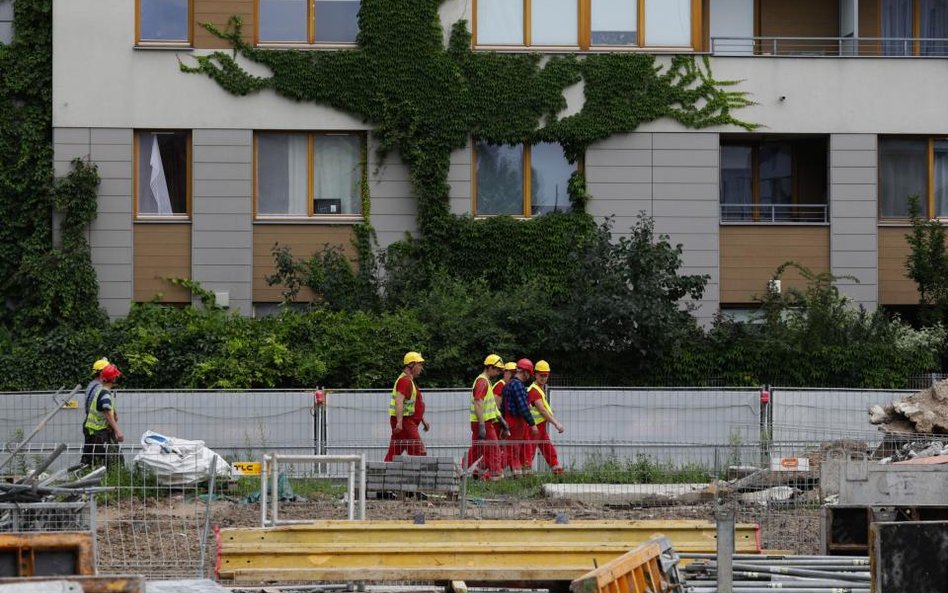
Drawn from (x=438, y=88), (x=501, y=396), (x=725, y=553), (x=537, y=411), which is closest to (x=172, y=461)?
(x=501, y=396)

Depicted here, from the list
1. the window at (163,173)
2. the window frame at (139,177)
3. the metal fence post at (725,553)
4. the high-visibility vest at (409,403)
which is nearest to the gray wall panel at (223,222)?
the window frame at (139,177)

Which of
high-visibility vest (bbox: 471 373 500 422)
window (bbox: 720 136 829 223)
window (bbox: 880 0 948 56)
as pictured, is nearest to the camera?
high-visibility vest (bbox: 471 373 500 422)

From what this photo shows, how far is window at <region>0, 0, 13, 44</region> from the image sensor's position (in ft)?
89.2

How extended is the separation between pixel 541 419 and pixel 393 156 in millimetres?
8462

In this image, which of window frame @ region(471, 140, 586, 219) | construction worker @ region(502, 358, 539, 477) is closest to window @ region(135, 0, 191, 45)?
window frame @ region(471, 140, 586, 219)

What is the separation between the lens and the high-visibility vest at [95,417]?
18469mm

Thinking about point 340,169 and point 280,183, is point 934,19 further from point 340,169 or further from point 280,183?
point 280,183

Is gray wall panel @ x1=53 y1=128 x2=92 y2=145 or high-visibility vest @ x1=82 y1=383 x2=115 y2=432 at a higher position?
gray wall panel @ x1=53 y1=128 x2=92 y2=145

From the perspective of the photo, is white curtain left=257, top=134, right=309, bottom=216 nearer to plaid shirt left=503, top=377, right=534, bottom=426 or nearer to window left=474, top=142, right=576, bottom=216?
window left=474, top=142, right=576, bottom=216

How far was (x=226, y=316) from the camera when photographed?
2588 cm

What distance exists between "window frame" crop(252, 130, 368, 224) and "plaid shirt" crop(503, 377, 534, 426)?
792cm

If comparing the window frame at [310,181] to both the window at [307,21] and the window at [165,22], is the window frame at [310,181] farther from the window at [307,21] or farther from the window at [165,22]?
the window at [165,22]

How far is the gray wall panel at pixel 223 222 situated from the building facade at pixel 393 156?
2 centimetres

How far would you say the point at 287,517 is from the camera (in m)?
15.1
